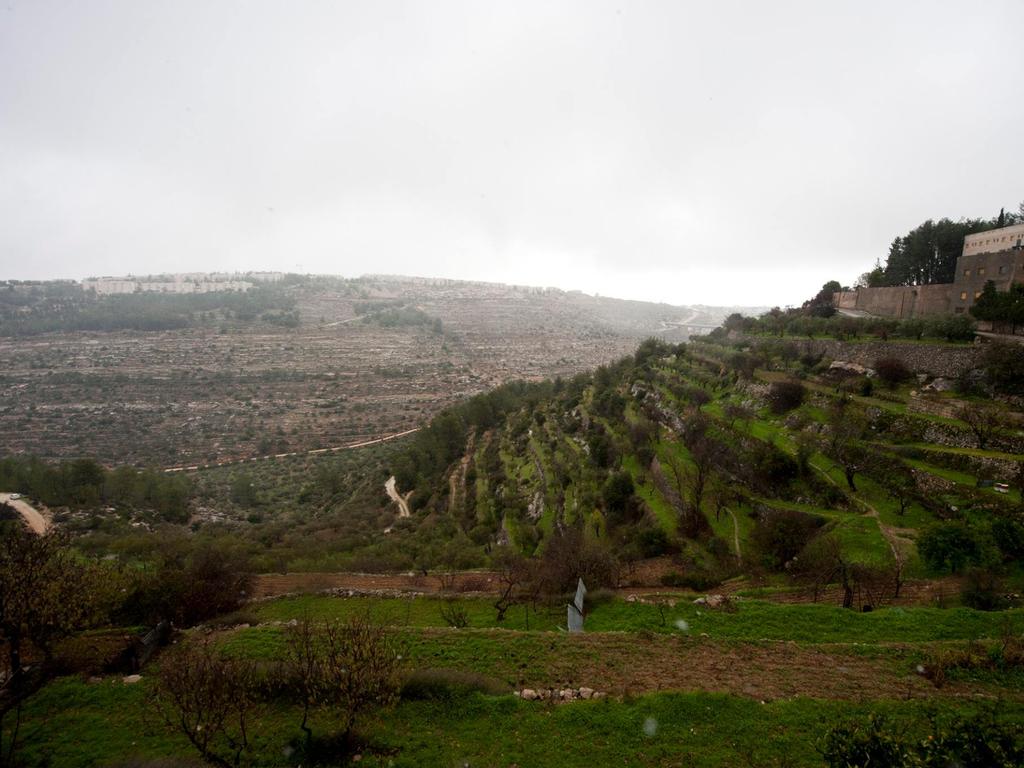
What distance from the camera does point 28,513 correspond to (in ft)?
97.2

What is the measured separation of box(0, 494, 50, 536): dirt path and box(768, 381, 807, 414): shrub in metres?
43.3

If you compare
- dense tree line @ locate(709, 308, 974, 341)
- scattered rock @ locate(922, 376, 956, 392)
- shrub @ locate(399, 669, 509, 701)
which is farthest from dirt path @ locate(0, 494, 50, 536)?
dense tree line @ locate(709, 308, 974, 341)

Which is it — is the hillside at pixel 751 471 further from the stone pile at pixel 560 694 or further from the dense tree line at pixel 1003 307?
the stone pile at pixel 560 694

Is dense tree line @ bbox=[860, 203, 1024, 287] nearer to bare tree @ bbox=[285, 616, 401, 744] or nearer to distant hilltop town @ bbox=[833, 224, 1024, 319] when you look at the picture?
distant hilltop town @ bbox=[833, 224, 1024, 319]

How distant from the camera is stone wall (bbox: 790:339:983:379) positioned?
23.0 metres

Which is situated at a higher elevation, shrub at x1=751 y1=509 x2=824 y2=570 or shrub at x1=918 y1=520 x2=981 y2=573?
shrub at x1=918 y1=520 x2=981 y2=573

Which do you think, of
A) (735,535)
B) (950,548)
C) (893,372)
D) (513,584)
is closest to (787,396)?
(893,372)

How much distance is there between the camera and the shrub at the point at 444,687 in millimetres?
9945

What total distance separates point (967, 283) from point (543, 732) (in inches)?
1535

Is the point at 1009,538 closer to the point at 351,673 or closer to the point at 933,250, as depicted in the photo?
the point at 351,673

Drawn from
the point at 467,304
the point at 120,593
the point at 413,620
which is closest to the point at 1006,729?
the point at 413,620

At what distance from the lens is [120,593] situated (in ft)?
43.1

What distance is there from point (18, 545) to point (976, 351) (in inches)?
1431

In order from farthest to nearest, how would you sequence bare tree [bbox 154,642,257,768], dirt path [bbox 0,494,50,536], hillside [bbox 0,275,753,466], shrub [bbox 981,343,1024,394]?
1. hillside [bbox 0,275,753,466]
2. dirt path [bbox 0,494,50,536]
3. shrub [bbox 981,343,1024,394]
4. bare tree [bbox 154,642,257,768]
